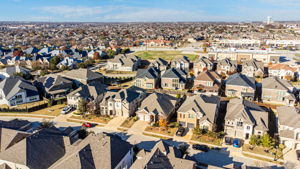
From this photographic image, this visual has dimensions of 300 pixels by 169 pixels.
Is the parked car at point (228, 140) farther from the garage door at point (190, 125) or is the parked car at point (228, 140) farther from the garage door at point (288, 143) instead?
the garage door at point (288, 143)

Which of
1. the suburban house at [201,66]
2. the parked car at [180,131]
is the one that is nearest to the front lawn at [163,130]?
the parked car at [180,131]

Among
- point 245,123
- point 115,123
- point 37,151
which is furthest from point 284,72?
point 37,151

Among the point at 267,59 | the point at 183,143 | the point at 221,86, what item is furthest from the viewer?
the point at 267,59

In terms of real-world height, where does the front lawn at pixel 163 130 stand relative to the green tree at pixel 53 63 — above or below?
below

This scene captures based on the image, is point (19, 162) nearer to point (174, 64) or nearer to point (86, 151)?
point (86, 151)

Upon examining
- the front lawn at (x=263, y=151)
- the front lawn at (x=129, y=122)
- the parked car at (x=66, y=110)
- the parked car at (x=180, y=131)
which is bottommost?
the front lawn at (x=263, y=151)

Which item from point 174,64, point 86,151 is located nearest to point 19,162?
point 86,151

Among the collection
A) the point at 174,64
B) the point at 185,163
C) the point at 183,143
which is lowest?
the point at 183,143

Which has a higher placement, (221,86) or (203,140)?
(221,86)
